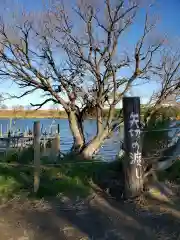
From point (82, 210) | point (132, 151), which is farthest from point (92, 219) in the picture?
point (132, 151)

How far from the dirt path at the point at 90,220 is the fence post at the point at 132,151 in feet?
0.96

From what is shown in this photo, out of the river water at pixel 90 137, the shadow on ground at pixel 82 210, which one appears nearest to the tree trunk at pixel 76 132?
the river water at pixel 90 137

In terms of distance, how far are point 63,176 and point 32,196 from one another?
1.18m

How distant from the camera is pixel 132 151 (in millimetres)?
5375

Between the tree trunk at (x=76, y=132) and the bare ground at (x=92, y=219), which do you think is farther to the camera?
the tree trunk at (x=76, y=132)

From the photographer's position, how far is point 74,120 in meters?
20.0

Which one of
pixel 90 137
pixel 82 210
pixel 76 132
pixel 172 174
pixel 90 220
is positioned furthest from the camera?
pixel 90 137

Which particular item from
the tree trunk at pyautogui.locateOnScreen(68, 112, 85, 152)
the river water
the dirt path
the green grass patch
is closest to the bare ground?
the dirt path

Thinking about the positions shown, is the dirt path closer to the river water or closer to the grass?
the grass

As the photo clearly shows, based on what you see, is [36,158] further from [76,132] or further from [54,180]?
[76,132]

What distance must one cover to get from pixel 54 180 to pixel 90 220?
192 cm

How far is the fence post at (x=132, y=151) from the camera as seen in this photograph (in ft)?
17.6

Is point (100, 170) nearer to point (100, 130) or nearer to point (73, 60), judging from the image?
point (100, 130)

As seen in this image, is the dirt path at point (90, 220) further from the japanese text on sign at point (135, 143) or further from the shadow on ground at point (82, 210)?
the japanese text on sign at point (135, 143)
